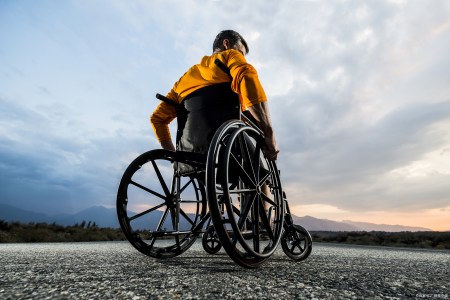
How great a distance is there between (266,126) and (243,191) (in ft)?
2.03

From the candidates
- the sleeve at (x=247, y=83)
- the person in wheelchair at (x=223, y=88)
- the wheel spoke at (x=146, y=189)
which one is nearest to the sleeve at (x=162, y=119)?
the person in wheelchair at (x=223, y=88)

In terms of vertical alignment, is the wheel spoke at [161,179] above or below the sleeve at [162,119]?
below

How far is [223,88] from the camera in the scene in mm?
2793

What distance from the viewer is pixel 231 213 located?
2000 mm

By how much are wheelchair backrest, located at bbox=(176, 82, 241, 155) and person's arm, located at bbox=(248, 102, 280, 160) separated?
20 cm

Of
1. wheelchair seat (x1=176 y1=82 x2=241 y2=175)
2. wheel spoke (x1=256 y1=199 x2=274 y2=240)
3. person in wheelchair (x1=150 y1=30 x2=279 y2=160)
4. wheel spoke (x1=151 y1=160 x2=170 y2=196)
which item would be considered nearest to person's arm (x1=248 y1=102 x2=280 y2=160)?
person in wheelchair (x1=150 y1=30 x2=279 y2=160)

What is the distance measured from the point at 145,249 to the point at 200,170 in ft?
2.89

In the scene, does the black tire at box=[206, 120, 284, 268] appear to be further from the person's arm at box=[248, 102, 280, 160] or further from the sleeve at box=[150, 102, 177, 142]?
the sleeve at box=[150, 102, 177, 142]

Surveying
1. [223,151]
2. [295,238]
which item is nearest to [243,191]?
[223,151]

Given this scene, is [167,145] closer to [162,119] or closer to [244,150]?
[162,119]

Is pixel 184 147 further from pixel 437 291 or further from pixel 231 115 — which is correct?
pixel 437 291

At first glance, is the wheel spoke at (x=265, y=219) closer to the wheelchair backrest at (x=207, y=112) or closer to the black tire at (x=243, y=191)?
the black tire at (x=243, y=191)

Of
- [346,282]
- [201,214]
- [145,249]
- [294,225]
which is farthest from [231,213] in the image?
[294,225]

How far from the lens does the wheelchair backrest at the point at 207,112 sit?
9.00ft
